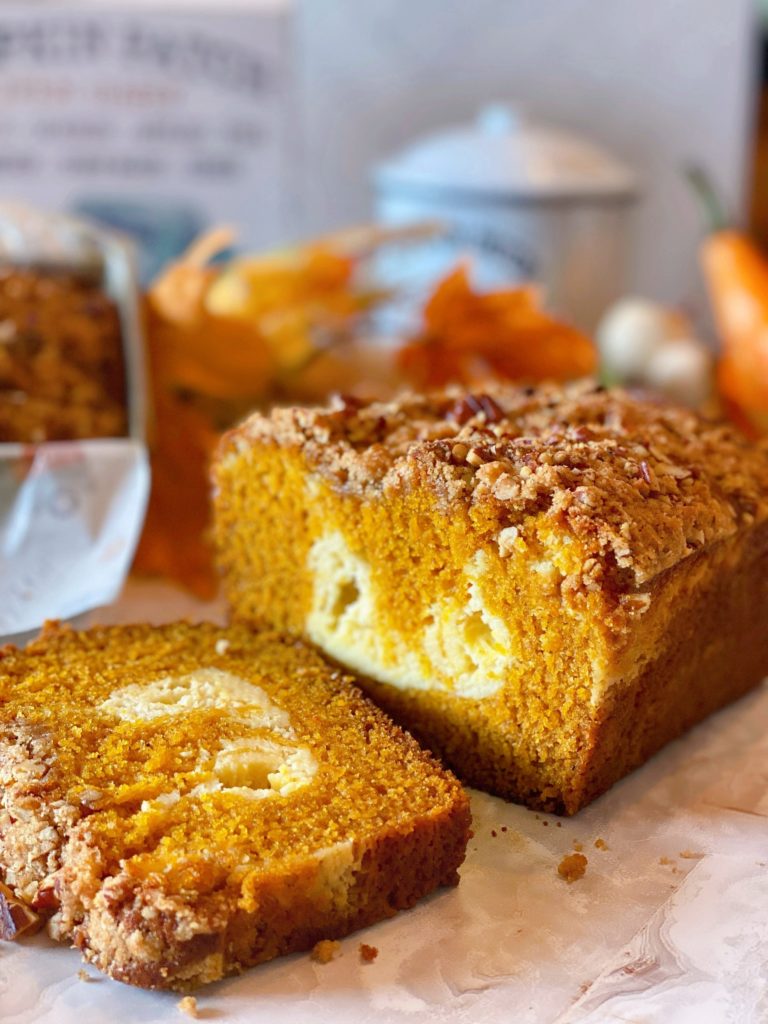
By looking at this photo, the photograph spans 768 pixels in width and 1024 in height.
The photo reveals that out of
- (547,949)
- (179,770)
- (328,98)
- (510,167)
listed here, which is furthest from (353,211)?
(547,949)

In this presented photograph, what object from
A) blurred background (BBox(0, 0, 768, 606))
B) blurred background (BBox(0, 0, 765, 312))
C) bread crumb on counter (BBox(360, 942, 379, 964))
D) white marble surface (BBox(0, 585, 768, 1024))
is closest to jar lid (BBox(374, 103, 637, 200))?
A: blurred background (BBox(0, 0, 768, 606))

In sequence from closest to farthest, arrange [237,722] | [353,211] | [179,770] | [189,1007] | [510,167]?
[189,1007]
[179,770]
[237,722]
[510,167]
[353,211]

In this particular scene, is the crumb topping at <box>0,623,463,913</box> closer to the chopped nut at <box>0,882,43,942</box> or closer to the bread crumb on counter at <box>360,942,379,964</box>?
the chopped nut at <box>0,882,43,942</box>

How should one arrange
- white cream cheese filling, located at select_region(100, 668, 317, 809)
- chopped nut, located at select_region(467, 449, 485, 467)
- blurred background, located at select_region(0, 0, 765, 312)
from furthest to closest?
blurred background, located at select_region(0, 0, 765, 312), chopped nut, located at select_region(467, 449, 485, 467), white cream cheese filling, located at select_region(100, 668, 317, 809)

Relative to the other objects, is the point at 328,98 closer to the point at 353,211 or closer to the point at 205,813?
the point at 353,211

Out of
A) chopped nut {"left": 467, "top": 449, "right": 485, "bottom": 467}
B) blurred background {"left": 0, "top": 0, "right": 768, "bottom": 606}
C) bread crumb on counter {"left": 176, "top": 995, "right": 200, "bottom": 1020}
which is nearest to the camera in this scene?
bread crumb on counter {"left": 176, "top": 995, "right": 200, "bottom": 1020}

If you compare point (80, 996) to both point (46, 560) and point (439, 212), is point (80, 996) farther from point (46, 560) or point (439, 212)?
point (439, 212)

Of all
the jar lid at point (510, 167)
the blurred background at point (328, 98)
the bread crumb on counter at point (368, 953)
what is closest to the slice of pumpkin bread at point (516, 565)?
Answer: the bread crumb on counter at point (368, 953)

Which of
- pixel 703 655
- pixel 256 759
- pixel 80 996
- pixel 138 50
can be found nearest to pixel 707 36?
pixel 138 50
